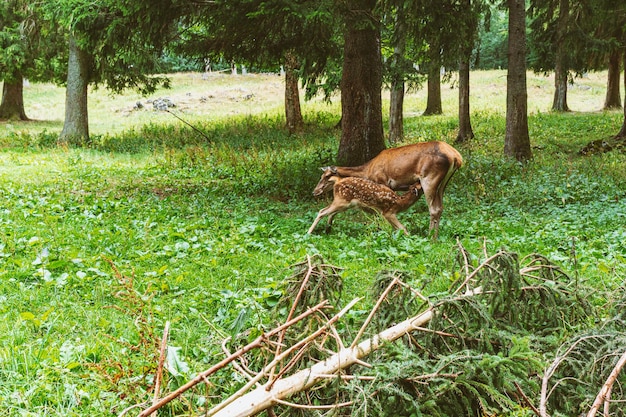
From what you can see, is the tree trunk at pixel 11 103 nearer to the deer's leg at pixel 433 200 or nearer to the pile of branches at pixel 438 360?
the deer's leg at pixel 433 200

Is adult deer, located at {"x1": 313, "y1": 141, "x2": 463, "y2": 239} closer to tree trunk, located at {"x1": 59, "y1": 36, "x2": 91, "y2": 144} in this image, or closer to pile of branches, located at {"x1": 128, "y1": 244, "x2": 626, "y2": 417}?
pile of branches, located at {"x1": 128, "y1": 244, "x2": 626, "y2": 417}

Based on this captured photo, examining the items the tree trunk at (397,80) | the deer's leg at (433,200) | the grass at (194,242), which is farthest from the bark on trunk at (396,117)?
the deer's leg at (433,200)

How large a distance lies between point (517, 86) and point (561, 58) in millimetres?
11250

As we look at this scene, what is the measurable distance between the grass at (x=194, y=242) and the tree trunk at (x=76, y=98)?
2.82 m

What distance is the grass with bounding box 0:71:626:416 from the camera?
3986mm

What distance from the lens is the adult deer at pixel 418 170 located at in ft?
29.4

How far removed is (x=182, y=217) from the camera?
9133mm

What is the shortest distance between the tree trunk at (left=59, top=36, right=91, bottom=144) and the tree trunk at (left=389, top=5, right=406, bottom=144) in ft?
35.0

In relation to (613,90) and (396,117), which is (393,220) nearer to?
(396,117)

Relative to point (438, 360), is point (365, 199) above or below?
above

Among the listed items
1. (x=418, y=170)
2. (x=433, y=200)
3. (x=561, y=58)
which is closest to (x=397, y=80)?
(x=418, y=170)

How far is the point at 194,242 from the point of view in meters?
7.52

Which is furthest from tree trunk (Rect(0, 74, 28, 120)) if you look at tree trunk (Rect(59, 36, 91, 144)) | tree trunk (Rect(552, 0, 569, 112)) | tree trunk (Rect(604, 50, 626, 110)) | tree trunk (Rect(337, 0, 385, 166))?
tree trunk (Rect(604, 50, 626, 110))

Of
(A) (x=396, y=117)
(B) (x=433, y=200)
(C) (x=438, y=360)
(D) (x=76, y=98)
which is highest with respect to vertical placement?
(D) (x=76, y=98)
